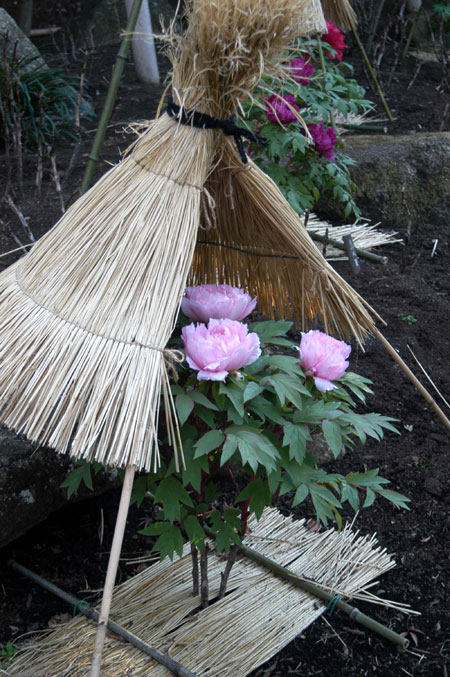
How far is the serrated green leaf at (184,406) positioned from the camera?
4.11 feet

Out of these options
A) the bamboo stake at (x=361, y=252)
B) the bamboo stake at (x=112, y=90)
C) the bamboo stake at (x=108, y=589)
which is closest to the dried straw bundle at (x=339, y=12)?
the bamboo stake at (x=361, y=252)

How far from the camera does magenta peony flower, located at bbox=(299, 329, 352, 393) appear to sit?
53.5 inches

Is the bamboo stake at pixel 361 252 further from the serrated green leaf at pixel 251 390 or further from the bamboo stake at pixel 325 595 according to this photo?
the serrated green leaf at pixel 251 390

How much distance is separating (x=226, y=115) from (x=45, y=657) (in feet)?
4.37

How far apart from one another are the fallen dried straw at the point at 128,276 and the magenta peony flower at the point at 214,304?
12 cm

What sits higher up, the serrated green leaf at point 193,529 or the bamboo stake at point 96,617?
the serrated green leaf at point 193,529

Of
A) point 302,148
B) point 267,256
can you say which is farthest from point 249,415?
point 302,148

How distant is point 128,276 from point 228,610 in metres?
0.93

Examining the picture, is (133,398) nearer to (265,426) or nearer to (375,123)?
(265,426)

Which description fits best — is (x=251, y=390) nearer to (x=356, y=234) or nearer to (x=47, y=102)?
(x=356, y=234)

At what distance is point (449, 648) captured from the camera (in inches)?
67.1

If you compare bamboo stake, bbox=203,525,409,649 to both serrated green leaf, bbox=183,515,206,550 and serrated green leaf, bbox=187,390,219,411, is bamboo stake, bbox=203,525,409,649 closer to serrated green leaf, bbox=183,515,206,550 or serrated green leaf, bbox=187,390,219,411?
serrated green leaf, bbox=183,515,206,550

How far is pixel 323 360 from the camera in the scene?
4.47 ft

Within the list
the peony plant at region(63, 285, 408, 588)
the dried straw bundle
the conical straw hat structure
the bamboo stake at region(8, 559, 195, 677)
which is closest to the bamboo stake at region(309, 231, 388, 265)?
the dried straw bundle
